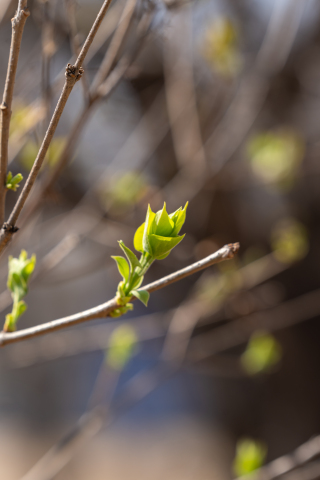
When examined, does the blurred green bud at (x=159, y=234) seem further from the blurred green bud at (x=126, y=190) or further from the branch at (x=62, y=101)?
the blurred green bud at (x=126, y=190)

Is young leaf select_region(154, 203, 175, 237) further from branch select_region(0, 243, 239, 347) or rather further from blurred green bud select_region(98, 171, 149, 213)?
blurred green bud select_region(98, 171, 149, 213)

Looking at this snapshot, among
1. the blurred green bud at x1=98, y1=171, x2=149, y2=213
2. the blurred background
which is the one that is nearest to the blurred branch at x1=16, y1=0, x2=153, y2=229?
the blurred background

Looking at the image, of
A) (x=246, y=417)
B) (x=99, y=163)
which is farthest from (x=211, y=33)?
(x=246, y=417)

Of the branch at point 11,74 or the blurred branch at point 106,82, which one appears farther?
the blurred branch at point 106,82

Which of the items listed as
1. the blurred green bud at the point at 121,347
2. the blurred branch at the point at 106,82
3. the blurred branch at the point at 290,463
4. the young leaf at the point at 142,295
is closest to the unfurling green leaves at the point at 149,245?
the young leaf at the point at 142,295

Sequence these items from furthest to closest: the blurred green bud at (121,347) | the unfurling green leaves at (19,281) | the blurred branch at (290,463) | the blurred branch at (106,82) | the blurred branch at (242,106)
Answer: the blurred branch at (242,106)
the blurred green bud at (121,347)
the blurred branch at (290,463)
the blurred branch at (106,82)
the unfurling green leaves at (19,281)

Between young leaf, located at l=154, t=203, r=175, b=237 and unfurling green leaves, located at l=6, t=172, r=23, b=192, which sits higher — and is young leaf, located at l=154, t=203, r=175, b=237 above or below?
below

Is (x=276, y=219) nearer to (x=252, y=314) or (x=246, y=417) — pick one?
(x=252, y=314)
